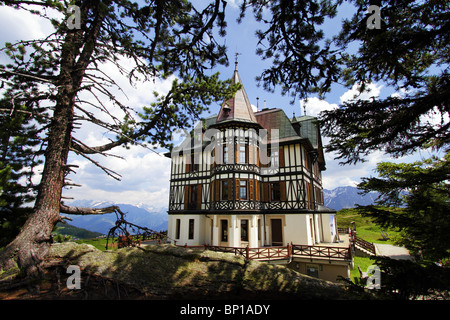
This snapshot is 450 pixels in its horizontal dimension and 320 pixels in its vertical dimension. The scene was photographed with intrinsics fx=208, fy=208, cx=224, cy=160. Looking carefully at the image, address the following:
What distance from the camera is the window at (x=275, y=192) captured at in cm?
1936

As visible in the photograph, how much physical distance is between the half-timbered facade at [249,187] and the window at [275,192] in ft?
0.30

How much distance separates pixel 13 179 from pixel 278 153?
18342 millimetres

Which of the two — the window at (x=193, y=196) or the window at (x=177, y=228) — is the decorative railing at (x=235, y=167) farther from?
the window at (x=177, y=228)

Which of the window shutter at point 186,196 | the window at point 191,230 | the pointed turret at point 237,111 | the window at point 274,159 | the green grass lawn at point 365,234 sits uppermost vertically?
the pointed turret at point 237,111

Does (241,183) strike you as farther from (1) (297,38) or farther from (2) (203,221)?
(1) (297,38)

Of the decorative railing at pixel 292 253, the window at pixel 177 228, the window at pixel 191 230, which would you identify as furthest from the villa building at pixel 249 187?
the decorative railing at pixel 292 253

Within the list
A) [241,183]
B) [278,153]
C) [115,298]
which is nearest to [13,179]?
[115,298]

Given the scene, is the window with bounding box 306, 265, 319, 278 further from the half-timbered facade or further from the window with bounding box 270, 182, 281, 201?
the window with bounding box 270, 182, 281, 201

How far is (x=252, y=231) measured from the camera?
17547 mm

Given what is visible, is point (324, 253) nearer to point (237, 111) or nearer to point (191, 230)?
point (191, 230)

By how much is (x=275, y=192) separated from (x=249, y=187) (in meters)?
2.92

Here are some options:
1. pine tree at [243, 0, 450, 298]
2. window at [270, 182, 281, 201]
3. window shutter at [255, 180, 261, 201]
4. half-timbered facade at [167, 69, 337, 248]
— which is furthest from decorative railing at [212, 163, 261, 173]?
pine tree at [243, 0, 450, 298]

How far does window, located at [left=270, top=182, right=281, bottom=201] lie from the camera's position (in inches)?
762

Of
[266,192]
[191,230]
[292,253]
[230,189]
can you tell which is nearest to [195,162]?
[230,189]
